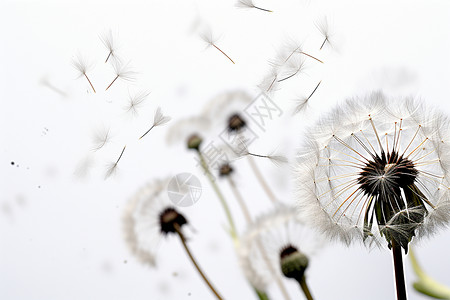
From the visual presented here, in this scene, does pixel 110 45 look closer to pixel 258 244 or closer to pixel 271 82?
pixel 271 82

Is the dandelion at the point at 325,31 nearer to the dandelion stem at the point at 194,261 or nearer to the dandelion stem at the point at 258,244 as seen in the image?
the dandelion stem at the point at 258,244

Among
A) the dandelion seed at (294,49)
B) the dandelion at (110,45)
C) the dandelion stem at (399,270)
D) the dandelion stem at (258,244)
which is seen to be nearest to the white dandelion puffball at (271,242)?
the dandelion stem at (258,244)

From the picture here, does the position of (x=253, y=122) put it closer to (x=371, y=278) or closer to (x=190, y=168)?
(x=190, y=168)

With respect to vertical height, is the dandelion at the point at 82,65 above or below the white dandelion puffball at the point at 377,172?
above

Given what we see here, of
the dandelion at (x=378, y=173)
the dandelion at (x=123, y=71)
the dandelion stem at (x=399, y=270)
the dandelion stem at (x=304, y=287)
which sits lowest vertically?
the dandelion stem at (x=399, y=270)

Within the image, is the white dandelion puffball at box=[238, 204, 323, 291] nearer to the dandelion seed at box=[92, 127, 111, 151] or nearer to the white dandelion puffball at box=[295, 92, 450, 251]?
the white dandelion puffball at box=[295, 92, 450, 251]

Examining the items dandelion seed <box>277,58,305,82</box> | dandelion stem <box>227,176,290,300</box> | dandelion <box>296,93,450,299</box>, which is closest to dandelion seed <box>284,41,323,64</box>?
dandelion seed <box>277,58,305,82</box>

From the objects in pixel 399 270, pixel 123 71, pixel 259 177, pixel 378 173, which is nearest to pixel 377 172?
pixel 378 173
